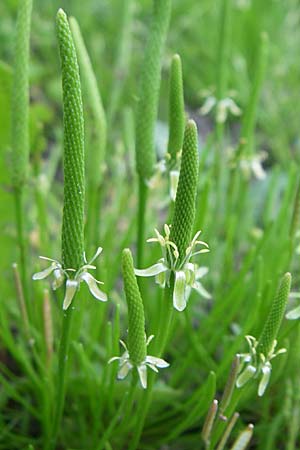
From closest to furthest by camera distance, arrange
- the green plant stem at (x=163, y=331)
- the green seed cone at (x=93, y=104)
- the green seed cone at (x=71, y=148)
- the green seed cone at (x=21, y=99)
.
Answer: the green seed cone at (x=71, y=148) → the green plant stem at (x=163, y=331) → the green seed cone at (x=21, y=99) → the green seed cone at (x=93, y=104)

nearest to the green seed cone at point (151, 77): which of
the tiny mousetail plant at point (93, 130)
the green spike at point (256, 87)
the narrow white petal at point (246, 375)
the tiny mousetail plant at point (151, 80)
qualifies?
the tiny mousetail plant at point (151, 80)

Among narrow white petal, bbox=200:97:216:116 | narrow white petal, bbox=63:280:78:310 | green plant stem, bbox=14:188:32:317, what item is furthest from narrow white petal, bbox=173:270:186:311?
narrow white petal, bbox=200:97:216:116

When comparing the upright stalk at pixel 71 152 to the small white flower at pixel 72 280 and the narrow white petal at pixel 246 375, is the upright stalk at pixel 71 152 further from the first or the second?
the narrow white petal at pixel 246 375

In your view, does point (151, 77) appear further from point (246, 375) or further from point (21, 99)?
point (246, 375)

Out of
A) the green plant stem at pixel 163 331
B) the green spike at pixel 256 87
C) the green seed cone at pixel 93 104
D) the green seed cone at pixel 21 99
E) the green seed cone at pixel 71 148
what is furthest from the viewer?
the green spike at pixel 256 87

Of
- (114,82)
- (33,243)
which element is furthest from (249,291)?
(114,82)

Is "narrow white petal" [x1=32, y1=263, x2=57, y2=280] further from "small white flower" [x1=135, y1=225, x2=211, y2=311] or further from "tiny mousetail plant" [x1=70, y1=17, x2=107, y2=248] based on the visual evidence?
"tiny mousetail plant" [x1=70, y1=17, x2=107, y2=248]

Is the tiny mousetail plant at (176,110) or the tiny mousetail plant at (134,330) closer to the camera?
the tiny mousetail plant at (134,330)
